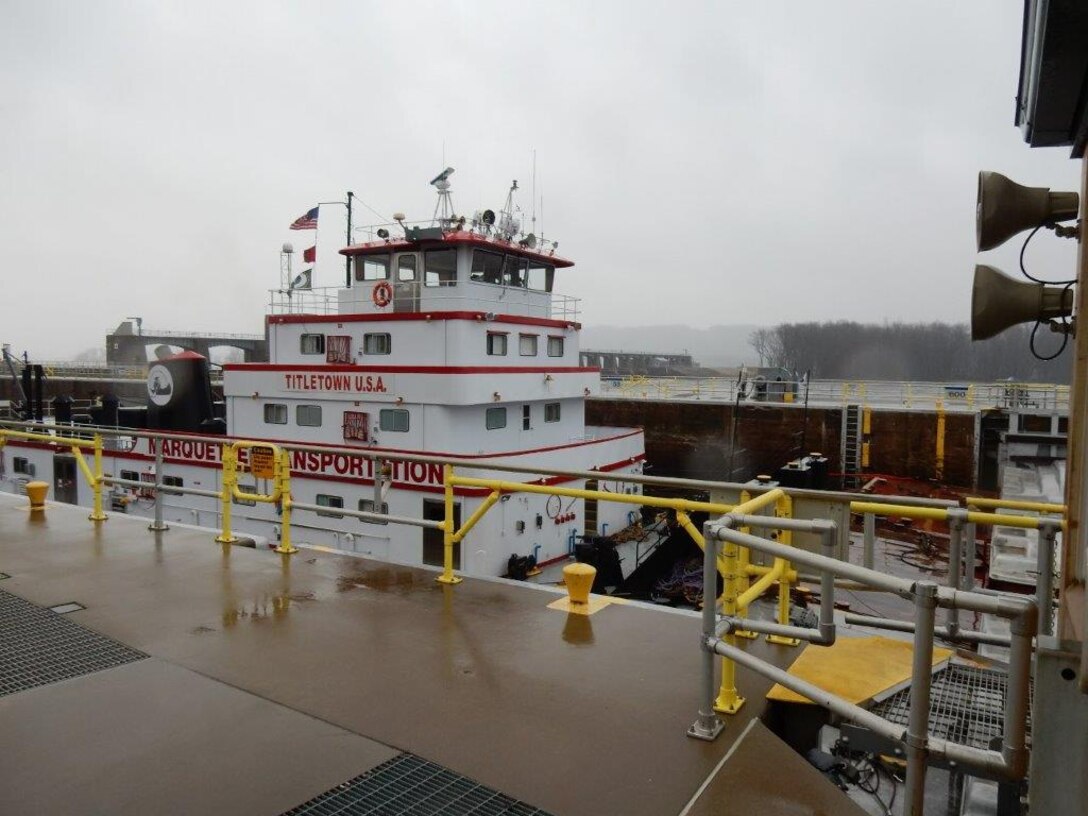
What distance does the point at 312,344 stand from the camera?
17.5 metres

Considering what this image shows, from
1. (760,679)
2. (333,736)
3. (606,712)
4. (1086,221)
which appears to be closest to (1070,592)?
(1086,221)

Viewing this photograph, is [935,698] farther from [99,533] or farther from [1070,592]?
[99,533]

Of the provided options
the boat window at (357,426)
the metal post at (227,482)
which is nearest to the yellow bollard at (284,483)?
the metal post at (227,482)

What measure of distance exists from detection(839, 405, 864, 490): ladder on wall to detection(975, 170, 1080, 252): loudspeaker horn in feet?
83.8

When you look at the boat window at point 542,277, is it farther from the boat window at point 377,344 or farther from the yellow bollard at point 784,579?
the yellow bollard at point 784,579

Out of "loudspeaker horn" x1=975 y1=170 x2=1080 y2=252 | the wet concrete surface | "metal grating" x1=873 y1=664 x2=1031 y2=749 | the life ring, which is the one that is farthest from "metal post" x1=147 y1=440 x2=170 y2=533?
the life ring

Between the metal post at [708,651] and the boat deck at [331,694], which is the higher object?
the metal post at [708,651]

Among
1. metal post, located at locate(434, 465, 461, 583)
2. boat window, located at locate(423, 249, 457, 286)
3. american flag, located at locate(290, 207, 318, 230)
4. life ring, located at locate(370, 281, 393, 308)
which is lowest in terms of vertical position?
metal post, located at locate(434, 465, 461, 583)

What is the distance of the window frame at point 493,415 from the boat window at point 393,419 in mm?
1658

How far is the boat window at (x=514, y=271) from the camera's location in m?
18.0

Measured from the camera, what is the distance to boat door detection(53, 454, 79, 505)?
65.0 feet

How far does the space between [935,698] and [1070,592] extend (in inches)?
59.5

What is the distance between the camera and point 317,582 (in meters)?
6.54

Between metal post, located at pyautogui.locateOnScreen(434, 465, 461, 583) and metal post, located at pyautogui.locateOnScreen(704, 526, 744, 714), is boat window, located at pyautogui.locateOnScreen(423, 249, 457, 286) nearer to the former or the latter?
metal post, located at pyautogui.locateOnScreen(434, 465, 461, 583)
